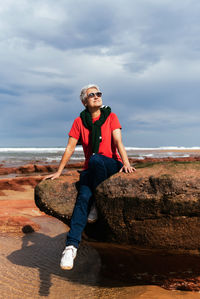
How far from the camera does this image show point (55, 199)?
3322mm

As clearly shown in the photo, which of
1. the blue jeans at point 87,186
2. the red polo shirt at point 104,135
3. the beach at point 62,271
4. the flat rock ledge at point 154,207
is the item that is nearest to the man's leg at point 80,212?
the blue jeans at point 87,186

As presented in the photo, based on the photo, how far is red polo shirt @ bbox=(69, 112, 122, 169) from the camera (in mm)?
3475

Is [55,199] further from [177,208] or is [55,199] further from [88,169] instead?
[177,208]

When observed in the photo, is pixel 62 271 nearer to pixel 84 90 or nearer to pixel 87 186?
pixel 87 186

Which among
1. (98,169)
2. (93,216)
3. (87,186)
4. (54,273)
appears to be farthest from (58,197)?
(54,273)

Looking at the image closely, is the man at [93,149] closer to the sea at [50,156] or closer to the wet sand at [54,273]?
the wet sand at [54,273]

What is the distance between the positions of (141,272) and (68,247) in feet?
3.54

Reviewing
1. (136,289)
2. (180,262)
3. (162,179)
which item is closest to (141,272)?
(136,289)

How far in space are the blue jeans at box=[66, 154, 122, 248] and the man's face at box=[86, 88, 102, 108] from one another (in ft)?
2.55

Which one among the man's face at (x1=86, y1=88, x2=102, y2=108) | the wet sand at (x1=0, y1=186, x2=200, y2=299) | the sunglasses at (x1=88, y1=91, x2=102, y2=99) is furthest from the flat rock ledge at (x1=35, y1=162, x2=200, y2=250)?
the sunglasses at (x1=88, y1=91, x2=102, y2=99)

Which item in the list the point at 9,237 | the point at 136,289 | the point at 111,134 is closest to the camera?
the point at 136,289

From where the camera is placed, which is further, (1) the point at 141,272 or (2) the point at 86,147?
(2) the point at 86,147

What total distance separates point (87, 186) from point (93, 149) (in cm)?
52

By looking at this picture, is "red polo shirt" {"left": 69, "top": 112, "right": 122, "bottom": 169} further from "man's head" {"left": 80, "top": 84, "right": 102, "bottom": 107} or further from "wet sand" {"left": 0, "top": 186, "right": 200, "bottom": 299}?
"wet sand" {"left": 0, "top": 186, "right": 200, "bottom": 299}
